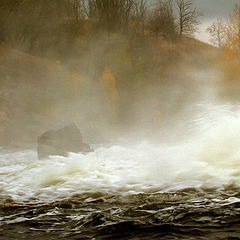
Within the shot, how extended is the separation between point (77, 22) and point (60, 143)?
Answer: 2899cm

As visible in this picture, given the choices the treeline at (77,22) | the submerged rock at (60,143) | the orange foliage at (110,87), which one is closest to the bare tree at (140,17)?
the treeline at (77,22)

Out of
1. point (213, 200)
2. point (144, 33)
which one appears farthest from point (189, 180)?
point (144, 33)

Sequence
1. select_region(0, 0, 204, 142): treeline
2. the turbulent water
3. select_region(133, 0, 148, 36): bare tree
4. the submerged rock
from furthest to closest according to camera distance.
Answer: select_region(133, 0, 148, 36): bare tree < select_region(0, 0, 204, 142): treeline < the submerged rock < the turbulent water

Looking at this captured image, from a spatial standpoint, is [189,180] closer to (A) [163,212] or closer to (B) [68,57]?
(A) [163,212]

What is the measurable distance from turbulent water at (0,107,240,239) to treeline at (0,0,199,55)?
25065 millimetres

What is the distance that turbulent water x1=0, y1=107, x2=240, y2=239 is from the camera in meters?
4.12

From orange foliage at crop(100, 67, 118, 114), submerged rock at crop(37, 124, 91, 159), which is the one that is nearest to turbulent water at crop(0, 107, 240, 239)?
submerged rock at crop(37, 124, 91, 159)

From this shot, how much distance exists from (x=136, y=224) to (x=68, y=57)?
35325 millimetres

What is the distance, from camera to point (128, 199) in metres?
5.82

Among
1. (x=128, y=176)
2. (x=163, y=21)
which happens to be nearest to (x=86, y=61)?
(x=163, y=21)

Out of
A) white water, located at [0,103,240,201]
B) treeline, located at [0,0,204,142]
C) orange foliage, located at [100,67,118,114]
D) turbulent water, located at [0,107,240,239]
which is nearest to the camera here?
turbulent water, located at [0,107,240,239]

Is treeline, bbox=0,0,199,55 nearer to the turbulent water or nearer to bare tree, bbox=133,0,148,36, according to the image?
bare tree, bbox=133,0,148,36

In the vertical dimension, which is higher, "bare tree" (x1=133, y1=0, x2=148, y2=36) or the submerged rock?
"bare tree" (x1=133, y1=0, x2=148, y2=36)

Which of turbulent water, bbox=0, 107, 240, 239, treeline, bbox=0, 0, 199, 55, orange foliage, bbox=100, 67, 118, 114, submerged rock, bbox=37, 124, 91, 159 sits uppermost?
treeline, bbox=0, 0, 199, 55
